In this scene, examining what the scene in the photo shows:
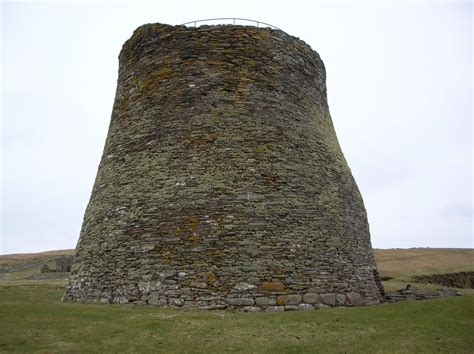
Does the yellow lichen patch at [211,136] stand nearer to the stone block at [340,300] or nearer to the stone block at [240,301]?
the stone block at [240,301]

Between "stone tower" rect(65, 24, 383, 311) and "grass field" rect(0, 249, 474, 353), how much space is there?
0.97 meters

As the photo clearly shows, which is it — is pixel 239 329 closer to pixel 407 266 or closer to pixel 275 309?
pixel 275 309

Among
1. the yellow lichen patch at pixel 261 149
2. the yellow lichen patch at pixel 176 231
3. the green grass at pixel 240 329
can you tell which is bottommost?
the green grass at pixel 240 329

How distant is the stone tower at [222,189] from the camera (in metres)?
13.6

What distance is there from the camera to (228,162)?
586 inches

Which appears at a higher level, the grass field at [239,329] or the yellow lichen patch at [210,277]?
the yellow lichen patch at [210,277]

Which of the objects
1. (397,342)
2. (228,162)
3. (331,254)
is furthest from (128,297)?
(397,342)

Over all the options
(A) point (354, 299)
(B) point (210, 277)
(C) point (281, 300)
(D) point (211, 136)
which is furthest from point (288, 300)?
(D) point (211, 136)

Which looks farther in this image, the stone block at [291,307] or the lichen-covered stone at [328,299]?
the lichen-covered stone at [328,299]

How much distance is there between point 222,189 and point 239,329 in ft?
16.0

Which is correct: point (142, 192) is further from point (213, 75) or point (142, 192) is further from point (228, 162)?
point (213, 75)

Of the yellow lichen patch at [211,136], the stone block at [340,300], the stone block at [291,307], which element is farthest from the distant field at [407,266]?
the yellow lichen patch at [211,136]

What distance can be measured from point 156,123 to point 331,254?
7100mm

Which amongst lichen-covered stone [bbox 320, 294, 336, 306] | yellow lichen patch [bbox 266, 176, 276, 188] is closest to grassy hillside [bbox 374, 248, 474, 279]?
lichen-covered stone [bbox 320, 294, 336, 306]
